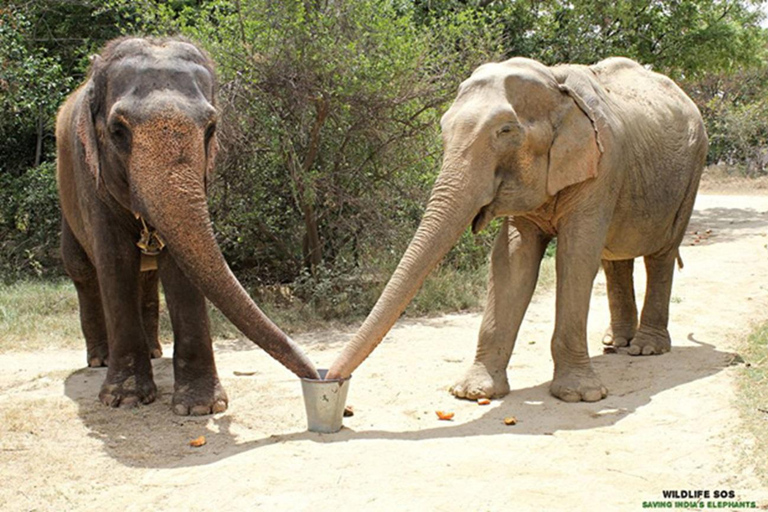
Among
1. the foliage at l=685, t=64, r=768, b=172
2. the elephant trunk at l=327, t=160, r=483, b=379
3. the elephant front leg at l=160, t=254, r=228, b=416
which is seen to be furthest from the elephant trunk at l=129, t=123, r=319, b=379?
the foliage at l=685, t=64, r=768, b=172

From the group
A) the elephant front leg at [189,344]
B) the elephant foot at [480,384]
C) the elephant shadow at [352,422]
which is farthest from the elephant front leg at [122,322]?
the elephant foot at [480,384]

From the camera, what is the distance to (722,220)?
1880cm

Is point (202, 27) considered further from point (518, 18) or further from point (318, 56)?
point (518, 18)

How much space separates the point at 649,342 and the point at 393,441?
3.27 m

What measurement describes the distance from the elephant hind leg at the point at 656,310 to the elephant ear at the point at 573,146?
2.05 meters

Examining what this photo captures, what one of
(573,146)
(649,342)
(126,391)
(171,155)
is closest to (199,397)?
(126,391)

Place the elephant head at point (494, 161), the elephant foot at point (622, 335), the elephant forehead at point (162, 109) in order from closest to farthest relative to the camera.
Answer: the elephant forehead at point (162, 109), the elephant head at point (494, 161), the elephant foot at point (622, 335)

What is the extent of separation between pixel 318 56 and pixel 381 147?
1421mm

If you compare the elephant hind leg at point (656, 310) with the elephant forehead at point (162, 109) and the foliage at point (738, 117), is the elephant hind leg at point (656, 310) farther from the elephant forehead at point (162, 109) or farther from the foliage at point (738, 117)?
the foliage at point (738, 117)

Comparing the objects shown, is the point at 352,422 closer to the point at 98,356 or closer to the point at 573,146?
the point at 573,146

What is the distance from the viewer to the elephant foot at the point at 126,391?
19.5 ft

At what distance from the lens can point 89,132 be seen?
561 cm

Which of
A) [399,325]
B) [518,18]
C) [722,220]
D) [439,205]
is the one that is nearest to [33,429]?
[439,205]

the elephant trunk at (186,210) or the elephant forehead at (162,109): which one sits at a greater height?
the elephant forehead at (162,109)
